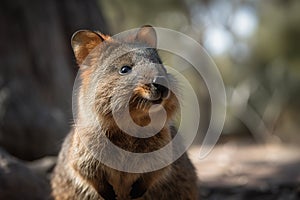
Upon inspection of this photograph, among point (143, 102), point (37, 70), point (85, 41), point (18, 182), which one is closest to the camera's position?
point (143, 102)

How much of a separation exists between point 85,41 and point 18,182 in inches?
85.5

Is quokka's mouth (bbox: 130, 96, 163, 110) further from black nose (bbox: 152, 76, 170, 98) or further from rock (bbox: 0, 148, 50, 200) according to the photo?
rock (bbox: 0, 148, 50, 200)

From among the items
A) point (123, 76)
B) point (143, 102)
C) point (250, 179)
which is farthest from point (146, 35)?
point (250, 179)

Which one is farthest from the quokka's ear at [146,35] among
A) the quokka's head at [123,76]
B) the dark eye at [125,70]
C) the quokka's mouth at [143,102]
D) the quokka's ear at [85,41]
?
the quokka's mouth at [143,102]

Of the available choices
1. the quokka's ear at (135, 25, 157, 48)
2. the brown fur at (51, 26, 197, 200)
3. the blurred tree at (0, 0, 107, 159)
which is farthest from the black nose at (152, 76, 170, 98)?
the blurred tree at (0, 0, 107, 159)

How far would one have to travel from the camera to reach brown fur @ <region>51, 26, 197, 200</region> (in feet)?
15.6

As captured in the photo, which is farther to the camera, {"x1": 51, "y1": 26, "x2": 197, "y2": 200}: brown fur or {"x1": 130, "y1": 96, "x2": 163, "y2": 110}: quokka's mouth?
{"x1": 51, "y1": 26, "x2": 197, "y2": 200}: brown fur

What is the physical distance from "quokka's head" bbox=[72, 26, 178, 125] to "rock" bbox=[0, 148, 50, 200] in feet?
5.73

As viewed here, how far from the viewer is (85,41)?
17.4ft

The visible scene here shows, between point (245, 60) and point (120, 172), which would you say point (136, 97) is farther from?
point (245, 60)

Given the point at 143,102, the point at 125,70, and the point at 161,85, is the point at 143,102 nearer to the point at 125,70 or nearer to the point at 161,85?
the point at 161,85

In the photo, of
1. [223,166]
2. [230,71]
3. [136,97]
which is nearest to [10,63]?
[223,166]

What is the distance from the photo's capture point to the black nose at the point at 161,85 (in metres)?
4.43

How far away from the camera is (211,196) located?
777 centimetres
